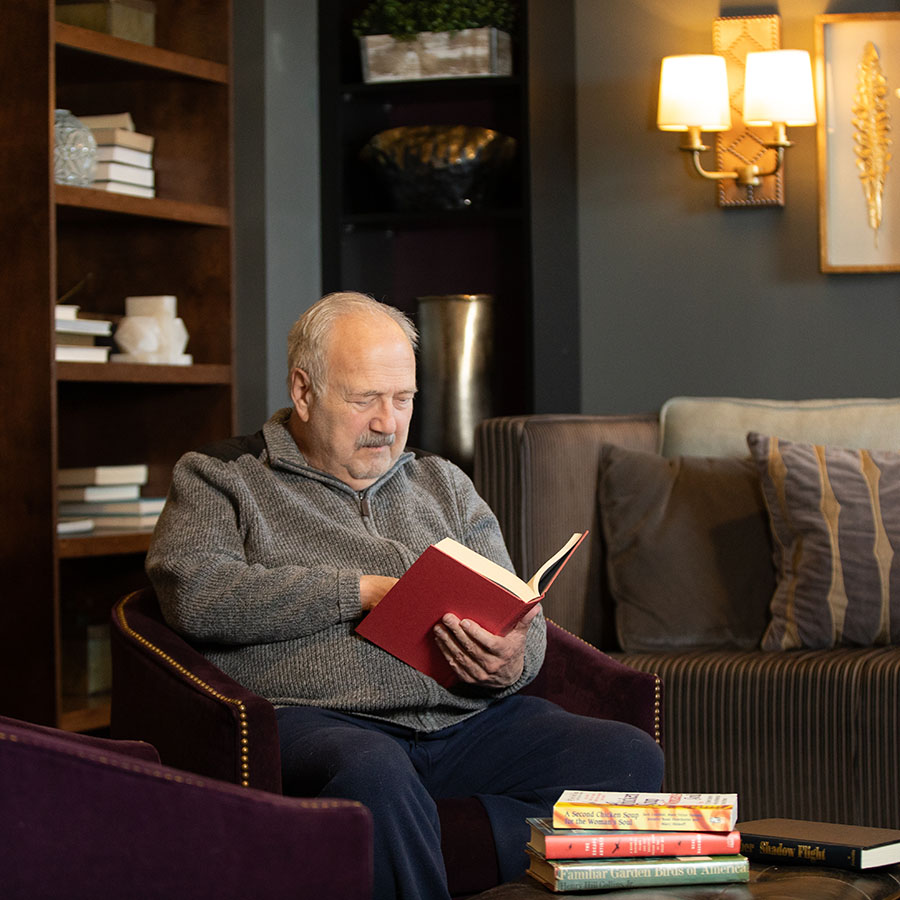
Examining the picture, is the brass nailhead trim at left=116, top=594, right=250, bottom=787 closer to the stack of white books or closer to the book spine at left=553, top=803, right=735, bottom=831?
the book spine at left=553, top=803, right=735, bottom=831

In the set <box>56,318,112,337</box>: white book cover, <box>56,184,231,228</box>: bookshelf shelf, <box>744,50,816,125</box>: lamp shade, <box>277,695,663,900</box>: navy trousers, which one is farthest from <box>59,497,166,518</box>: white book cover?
<box>744,50,816,125</box>: lamp shade

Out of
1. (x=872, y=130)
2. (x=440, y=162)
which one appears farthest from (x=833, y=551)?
(x=440, y=162)

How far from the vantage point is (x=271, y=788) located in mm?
1720

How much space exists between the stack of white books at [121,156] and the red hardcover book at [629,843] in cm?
239

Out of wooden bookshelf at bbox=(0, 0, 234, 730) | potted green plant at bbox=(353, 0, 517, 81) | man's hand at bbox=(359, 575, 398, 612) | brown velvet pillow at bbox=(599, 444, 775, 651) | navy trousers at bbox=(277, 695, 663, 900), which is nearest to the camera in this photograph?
navy trousers at bbox=(277, 695, 663, 900)

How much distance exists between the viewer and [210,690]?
1766 mm

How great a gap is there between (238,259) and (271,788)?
85.4 inches

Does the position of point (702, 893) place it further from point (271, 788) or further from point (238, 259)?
point (238, 259)

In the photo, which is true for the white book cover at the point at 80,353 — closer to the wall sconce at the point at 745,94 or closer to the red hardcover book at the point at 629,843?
the wall sconce at the point at 745,94

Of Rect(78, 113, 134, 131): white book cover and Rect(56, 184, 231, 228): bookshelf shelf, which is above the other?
Rect(78, 113, 134, 131): white book cover

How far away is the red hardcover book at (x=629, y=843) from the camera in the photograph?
1423 mm

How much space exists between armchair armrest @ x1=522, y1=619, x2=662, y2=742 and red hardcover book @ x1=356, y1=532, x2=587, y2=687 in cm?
29

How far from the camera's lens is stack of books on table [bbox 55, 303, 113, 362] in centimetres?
316

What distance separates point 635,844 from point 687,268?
2561mm
